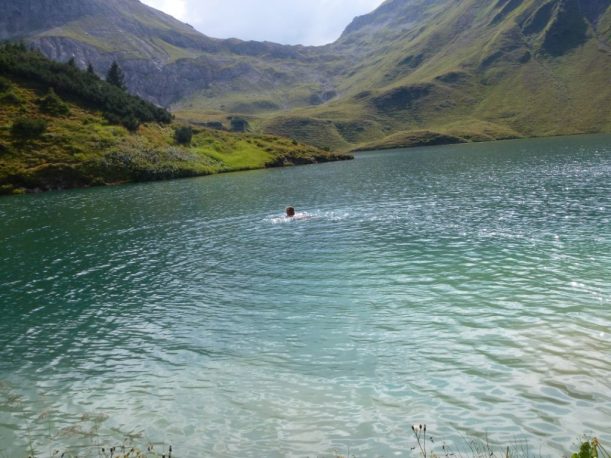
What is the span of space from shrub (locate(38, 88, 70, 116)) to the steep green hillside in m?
0.27

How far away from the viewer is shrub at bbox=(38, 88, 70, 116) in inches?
5605

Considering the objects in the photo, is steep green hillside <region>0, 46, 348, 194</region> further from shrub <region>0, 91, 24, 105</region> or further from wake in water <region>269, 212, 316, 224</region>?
wake in water <region>269, 212, 316, 224</region>

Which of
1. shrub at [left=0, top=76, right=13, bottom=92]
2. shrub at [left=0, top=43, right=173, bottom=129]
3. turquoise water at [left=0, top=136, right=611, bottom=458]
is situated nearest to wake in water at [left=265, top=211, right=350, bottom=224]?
turquoise water at [left=0, top=136, right=611, bottom=458]

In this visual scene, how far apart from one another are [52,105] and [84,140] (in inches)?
823

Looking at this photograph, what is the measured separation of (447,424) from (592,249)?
2403 cm

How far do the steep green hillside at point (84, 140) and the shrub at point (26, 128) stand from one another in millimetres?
233

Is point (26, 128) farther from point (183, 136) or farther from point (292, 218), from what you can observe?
point (292, 218)

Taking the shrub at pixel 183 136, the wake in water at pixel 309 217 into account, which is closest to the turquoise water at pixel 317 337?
the wake in water at pixel 309 217

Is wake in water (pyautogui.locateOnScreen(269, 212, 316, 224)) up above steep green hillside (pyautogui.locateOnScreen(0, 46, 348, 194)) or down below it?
below

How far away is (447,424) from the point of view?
47.3ft

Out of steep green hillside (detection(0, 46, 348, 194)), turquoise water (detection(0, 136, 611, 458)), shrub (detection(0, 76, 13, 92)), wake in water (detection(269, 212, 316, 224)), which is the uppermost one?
shrub (detection(0, 76, 13, 92))

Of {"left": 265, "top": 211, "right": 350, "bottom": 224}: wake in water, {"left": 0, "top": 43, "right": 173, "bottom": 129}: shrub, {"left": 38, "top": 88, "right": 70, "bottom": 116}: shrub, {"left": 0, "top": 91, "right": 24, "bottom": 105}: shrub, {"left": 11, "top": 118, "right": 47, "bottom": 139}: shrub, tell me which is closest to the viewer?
{"left": 265, "top": 211, "right": 350, "bottom": 224}: wake in water

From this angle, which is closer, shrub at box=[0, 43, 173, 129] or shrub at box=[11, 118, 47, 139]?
shrub at box=[11, 118, 47, 139]

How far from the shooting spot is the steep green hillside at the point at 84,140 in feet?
398
